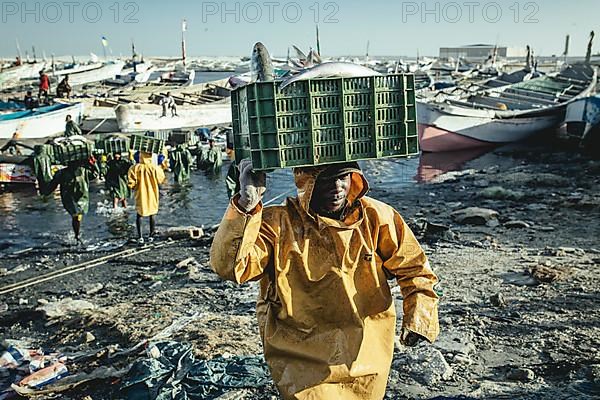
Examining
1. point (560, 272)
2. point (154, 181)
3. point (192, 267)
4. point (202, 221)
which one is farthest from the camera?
point (202, 221)

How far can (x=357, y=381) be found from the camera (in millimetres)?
2379

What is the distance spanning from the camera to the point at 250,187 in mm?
2125

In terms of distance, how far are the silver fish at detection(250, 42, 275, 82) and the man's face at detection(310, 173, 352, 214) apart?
49 cm

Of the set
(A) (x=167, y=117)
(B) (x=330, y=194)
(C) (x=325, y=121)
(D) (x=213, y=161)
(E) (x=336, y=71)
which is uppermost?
(E) (x=336, y=71)

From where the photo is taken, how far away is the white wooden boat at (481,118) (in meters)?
18.9

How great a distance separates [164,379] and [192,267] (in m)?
3.39

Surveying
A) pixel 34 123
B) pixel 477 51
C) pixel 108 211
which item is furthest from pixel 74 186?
pixel 477 51

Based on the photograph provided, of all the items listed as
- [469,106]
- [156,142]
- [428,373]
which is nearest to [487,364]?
[428,373]

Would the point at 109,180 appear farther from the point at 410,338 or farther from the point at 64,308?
the point at 410,338

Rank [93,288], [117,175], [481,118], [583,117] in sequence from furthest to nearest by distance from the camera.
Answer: [481,118] → [583,117] → [117,175] → [93,288]

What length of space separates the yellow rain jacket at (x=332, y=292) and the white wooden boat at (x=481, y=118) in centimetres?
1677

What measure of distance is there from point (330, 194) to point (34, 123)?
1842 centimetres

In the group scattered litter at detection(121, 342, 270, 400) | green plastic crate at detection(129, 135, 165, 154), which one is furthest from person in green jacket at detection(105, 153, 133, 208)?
scattered litter at detection(121, 342, 270, 400)

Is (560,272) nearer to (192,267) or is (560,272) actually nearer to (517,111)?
(192,267)
